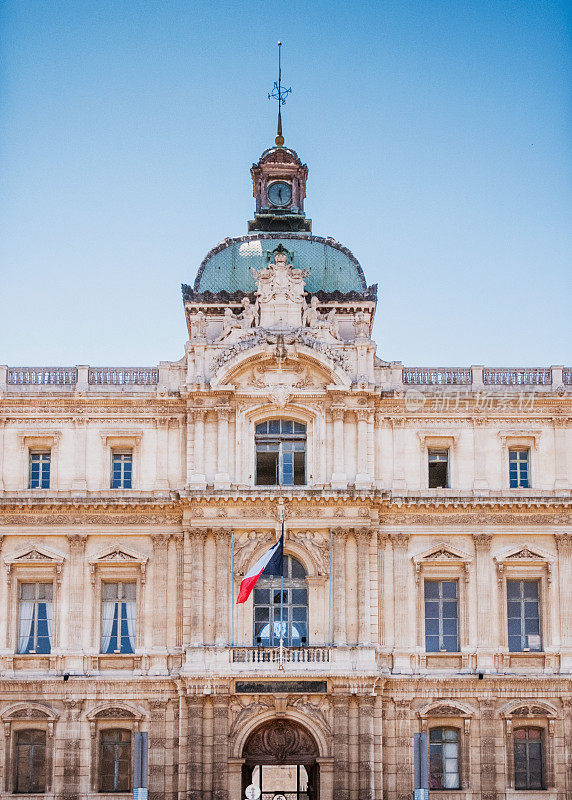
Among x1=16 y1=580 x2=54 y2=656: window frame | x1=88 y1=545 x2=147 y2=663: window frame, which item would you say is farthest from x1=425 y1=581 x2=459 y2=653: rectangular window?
x1=16 y1=580 x2=54 y2=656: window frame

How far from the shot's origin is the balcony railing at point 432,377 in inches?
1946

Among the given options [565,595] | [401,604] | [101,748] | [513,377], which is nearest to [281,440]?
[401,604]

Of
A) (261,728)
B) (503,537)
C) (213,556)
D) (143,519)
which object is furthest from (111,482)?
(503,537)

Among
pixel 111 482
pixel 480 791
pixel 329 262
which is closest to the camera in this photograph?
pixel 480 791

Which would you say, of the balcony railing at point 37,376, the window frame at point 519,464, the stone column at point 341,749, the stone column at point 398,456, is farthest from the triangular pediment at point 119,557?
the window frame at point 519,464

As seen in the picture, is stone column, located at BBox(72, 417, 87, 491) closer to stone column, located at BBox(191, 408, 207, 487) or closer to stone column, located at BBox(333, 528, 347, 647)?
stone column, located at BBox(191, 408, 207, 487)

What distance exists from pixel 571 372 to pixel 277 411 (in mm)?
11664

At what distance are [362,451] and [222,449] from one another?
5167mm

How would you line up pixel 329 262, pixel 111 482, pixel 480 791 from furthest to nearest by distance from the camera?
pixel 329 262, pixel 111 482, pixel 480 791

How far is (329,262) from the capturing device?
51781 mm

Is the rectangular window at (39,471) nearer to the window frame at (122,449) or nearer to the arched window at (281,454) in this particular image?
the window frame at (122,449)

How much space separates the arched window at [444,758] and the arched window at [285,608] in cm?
594

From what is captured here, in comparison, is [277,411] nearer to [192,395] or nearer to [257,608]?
[192,395]

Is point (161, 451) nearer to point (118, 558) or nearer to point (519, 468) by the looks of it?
point (118, 558)
